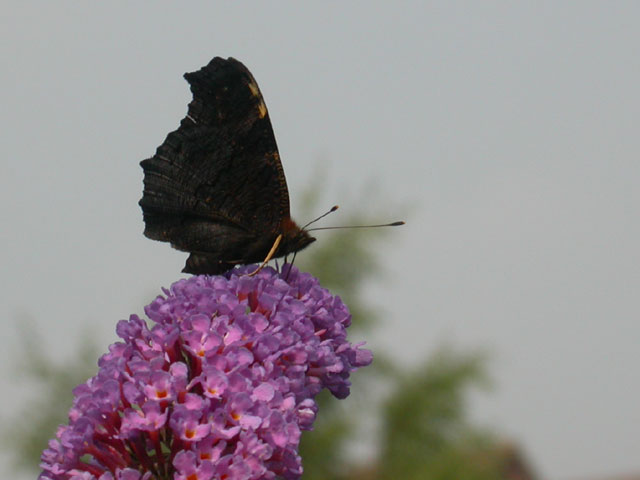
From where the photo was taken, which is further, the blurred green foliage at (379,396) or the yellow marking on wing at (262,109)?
the blurred green foliage at (379,396)

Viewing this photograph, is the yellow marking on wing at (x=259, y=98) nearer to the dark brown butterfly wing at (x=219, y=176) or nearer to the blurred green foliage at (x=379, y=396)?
the dark brown butterfly wing at (x=219, y=176)

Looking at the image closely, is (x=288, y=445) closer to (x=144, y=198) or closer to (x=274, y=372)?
(x=274, y=372)

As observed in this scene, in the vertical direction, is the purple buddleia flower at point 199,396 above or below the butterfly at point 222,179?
below

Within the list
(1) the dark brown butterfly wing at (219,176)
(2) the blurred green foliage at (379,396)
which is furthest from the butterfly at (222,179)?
(2) the blurred green foliage at (379,396)

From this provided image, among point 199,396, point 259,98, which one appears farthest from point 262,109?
point 199,396

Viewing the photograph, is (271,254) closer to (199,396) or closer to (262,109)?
(262,109)

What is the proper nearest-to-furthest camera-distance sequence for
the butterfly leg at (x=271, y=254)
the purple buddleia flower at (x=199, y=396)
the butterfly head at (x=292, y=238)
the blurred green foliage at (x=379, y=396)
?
the purple buddleia flower at (x=199, y=396), the butterfly leg at (x=271, y=254), the butterfly head at (x=292, y=238), the blurred green foliage at (x=379, y=396)

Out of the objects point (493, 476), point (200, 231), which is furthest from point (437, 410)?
point (200, 231)
